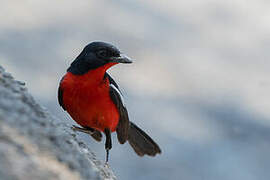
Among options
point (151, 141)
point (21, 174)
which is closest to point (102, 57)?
point (151, 141)

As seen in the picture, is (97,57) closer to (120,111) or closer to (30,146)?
(120,111)

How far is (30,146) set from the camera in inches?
57.4

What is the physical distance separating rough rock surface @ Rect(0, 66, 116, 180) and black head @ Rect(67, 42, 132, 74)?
187 cm

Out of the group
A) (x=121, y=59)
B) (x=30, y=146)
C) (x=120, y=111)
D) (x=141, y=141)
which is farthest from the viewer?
(x=141, y=141)

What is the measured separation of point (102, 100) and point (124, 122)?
1.45 ft

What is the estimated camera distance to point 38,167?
141 centimetres

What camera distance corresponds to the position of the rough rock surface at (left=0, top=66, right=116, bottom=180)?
1.35 m

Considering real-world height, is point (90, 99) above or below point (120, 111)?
below

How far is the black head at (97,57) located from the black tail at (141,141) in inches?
35.3

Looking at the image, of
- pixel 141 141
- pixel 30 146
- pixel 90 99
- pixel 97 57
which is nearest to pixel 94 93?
pixel 90 99

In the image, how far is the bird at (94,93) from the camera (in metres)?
3.51

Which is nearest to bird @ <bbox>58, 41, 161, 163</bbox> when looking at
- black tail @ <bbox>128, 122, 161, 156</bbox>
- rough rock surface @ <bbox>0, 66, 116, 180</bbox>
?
black tail @ <bbox>128, 122, 161, 156</bbox>

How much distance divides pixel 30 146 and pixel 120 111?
2395 mm

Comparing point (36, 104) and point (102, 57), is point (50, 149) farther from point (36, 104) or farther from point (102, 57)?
point (102, 57)
